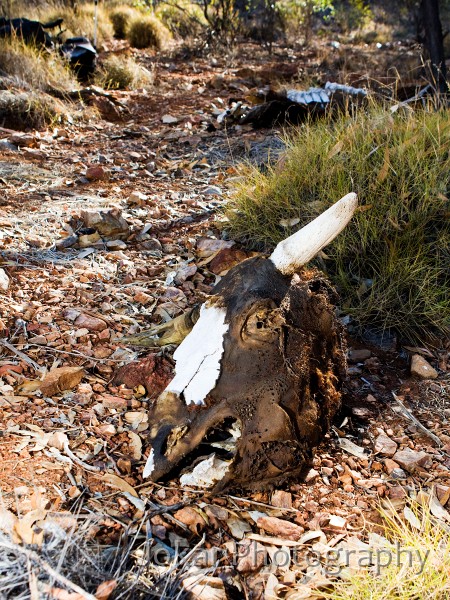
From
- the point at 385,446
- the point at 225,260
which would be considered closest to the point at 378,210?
the point at 225,260

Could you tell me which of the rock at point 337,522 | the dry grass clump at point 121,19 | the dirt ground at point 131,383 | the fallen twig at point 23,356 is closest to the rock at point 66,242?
the dirt ground at point 131,383

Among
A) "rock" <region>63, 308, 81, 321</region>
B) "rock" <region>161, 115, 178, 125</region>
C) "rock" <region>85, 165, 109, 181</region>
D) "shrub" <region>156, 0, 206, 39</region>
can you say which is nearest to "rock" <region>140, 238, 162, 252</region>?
"rock" <region>63, 308, 81, 321</region>

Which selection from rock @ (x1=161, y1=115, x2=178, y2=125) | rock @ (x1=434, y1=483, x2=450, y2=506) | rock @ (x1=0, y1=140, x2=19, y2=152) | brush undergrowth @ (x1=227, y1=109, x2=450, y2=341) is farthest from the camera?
rock @ (x1=161, y1=115, x2=178, y2=125)

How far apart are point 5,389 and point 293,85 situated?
657cm

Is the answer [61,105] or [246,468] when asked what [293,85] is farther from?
[246,468]

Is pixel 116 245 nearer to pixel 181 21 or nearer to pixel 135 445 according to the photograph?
pixel 135 445

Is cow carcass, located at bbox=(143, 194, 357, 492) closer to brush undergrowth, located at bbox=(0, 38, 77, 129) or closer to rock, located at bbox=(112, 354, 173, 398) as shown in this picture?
rock, located at bbox=(112, 354, 173, 398)

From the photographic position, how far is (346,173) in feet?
12.7

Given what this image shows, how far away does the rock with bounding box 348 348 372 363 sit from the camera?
3.01m

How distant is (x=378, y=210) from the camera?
361cm

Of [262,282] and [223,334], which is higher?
[262,282]

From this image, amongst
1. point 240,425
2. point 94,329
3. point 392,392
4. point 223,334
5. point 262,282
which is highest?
point 262,282

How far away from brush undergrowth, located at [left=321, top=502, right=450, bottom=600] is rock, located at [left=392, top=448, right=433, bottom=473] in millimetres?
454

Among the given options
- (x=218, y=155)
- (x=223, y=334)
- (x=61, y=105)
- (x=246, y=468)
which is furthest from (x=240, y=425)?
(x=61, y=105)
